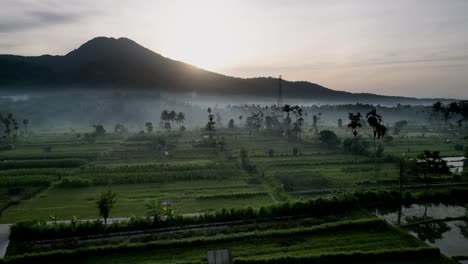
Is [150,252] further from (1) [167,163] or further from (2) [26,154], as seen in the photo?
(2) [26,154]

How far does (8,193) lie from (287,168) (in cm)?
3460

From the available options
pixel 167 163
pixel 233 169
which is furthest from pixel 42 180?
pixel 233 169

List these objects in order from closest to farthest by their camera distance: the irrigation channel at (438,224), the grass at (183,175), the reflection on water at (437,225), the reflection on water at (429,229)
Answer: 1. the reflection on water at (437,225)
2. the irrigation channel at (438,224)
3. the reflection on water at (429,229)
4. the grass at (183,175)

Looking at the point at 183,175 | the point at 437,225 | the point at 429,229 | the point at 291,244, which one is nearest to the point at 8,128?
the point at 183,175

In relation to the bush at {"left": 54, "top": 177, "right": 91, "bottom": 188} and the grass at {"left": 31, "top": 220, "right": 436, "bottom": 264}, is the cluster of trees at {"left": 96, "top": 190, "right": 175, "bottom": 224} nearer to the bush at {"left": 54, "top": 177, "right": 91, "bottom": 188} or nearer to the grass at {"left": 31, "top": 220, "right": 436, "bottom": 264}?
the grass at {"left": 31, "top": 220, "right": 436, "bottom": 264}

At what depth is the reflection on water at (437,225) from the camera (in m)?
27.7

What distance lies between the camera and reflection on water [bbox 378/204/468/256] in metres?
27.7

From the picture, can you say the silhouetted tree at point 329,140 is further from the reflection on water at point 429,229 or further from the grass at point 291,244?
the grass at point 291,244

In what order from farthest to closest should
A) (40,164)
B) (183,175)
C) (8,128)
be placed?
(8,128), (40,164), (183,175)

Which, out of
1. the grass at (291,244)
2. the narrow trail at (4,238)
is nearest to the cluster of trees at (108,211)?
the grass at (291,244)

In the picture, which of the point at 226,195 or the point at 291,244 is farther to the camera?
the point at 226,195

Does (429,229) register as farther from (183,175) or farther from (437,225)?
(183,175)

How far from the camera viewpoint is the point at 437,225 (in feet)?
104

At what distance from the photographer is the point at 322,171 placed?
169 ft
